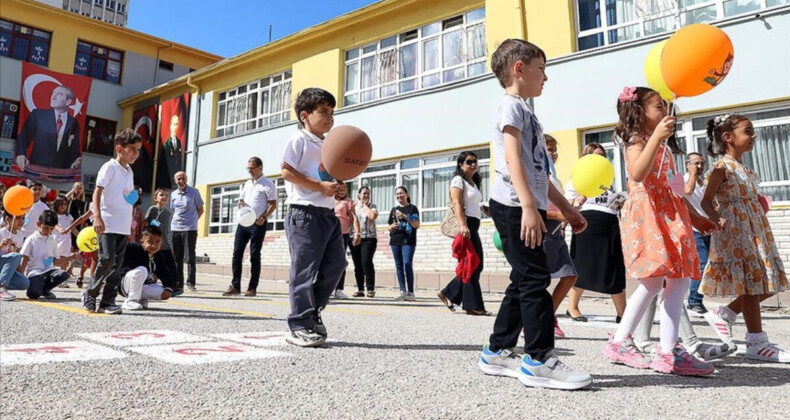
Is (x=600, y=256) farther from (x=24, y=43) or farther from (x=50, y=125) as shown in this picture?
(x=24, y=43)

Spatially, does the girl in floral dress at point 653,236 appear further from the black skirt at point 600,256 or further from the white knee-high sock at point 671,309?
the black skirt at point 600,256

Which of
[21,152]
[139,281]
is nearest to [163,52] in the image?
[21,152]

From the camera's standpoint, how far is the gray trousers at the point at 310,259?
11.4 feet

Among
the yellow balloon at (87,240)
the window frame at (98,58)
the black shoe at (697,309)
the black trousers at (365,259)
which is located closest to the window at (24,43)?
the window frame at (98,58)

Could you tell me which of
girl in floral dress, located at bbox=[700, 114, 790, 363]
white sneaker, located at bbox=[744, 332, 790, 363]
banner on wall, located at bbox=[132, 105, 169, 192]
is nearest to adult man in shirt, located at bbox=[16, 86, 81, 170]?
banner on wall, located at bbox=[132, 105, 169, 192]

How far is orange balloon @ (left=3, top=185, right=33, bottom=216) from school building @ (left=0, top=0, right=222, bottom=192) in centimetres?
1762

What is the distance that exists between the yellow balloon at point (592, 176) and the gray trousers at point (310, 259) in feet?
6.15

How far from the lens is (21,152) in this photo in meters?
21.8

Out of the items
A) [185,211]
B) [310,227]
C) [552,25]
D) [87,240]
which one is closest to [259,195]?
[185,211]

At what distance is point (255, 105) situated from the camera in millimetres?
19406

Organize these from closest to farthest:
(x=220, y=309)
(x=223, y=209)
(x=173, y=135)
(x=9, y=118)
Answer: (x=220, y=309) → (x=223, y=209) → (x=173, y=135) → (x=9, y=118)

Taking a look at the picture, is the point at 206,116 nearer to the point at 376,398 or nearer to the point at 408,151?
the point at 408,151

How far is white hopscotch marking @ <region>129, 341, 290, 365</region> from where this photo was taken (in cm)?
270

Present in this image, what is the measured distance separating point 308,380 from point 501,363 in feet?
3.05
